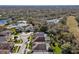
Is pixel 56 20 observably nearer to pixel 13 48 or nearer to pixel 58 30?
pixel 58 30

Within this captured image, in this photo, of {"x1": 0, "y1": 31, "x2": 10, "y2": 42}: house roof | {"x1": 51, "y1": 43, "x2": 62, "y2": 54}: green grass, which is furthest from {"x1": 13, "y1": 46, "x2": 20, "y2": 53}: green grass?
{"x1": 51, "y1": 43, "x2": 62, "y2": 54}: green grass

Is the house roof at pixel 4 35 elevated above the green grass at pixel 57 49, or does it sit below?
above

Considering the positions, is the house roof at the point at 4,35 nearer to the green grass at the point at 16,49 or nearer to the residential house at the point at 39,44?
the green grass at the point at 16,49

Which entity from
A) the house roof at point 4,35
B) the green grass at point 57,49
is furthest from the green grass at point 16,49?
the green grass at point 57,49

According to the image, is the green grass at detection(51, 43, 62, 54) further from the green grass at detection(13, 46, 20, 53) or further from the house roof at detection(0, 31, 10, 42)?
the house roof at detection(0, 31, 10, 42)

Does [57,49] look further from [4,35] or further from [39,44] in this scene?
[4,35]

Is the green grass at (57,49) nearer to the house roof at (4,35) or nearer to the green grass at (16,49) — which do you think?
the green grass at (16,49)

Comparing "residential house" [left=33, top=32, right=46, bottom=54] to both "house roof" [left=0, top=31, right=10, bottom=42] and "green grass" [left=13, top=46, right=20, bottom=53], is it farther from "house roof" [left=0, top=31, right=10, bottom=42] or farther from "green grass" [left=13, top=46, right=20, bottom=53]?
"house roof" [left=0, top=31, right=10, bottom=42]

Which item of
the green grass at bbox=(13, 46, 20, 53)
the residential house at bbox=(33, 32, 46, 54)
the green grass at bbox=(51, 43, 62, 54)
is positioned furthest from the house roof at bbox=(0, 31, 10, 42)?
the green grass at bbox=(51, 43, 62, 54)

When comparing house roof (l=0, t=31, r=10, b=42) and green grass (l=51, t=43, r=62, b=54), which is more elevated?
house roof (l=0, t=31, r=10, b=42)

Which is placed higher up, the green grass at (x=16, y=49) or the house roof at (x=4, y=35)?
the house roof at (x=4, y=35)
